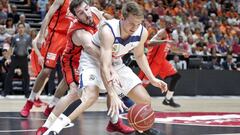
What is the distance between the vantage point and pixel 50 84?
13891 millimetres

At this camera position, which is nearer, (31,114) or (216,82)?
(31,114)

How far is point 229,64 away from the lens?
17750mm

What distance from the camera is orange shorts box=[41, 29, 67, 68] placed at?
856 cm

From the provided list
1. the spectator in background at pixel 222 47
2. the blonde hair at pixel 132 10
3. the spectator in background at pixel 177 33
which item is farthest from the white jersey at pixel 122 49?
the spectator in background at pixel 222 47

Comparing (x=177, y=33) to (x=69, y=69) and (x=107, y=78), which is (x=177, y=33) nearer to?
(x=69, y=69)

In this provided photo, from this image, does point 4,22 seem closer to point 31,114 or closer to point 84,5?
point 31,114

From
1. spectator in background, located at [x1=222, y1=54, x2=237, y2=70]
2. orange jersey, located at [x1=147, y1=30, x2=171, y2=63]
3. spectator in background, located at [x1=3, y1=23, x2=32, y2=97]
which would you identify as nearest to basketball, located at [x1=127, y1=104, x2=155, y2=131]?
orange jersey, located at [x1=147, y1=30, x2=171, y2=63]

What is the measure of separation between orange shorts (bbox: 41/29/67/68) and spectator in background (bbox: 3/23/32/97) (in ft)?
15.5

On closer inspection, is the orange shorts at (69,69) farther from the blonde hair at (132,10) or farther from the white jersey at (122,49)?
the blonde hair at (132,10)

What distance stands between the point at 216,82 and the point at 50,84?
5.47 meters

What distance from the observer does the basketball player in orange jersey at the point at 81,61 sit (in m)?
5.94

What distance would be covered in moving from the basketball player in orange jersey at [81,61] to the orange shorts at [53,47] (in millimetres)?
1029

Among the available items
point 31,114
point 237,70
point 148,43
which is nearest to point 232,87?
point 237,70

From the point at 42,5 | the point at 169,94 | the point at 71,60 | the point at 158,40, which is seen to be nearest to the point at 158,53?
the point at 169,94
